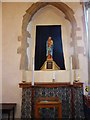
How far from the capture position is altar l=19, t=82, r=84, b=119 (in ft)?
14.9

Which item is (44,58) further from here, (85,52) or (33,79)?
(85,52)

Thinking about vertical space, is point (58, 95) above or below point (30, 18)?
below

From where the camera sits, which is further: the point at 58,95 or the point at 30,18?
the point at 30,18

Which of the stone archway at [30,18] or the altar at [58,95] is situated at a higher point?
the stone archway at [30,18]

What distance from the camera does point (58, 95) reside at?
182 inches

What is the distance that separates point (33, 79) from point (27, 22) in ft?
4.57

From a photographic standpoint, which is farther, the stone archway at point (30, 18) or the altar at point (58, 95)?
the stone archway at point (30, 18)

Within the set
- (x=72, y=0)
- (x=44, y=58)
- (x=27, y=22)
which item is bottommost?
(x=44, y=58)

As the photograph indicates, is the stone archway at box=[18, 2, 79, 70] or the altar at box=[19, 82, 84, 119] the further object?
the stone archway at box=[18, 2, 79, 70]

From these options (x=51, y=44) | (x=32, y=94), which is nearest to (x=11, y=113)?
(x=32, y=94)

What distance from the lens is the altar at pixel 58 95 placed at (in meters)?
4.54

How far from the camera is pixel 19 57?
4988mm

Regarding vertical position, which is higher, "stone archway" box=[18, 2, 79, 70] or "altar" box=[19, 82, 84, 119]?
"stone archway" box=[18, 2, 79, 70]

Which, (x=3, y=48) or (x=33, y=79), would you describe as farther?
(x=3, y=48)
